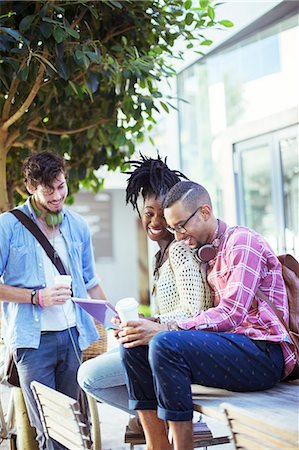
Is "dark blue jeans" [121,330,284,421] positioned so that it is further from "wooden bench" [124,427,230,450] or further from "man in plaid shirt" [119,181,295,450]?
"wooden bench" [124,427,230,450]

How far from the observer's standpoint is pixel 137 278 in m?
16.1

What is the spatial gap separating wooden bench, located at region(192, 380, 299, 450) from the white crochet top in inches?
13.5

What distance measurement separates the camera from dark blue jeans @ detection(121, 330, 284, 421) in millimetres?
2551

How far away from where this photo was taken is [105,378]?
10.5ft

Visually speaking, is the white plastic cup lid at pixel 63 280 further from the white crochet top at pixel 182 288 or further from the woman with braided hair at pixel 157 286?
the white crochet top at pixel 182 288

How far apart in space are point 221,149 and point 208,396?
16.7ft

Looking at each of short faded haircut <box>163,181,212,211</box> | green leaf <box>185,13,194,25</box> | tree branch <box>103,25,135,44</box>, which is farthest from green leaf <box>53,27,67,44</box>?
short faded haircut <box>163,181,212,211</box>

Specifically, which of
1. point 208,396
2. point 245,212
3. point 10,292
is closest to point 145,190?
point 10,292

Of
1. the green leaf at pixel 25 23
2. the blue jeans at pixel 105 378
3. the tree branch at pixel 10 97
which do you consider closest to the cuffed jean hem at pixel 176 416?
the blue jeans at pixel 105 378

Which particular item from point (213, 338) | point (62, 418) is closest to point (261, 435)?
point (213, 338)

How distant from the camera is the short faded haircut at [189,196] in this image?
2889 mm

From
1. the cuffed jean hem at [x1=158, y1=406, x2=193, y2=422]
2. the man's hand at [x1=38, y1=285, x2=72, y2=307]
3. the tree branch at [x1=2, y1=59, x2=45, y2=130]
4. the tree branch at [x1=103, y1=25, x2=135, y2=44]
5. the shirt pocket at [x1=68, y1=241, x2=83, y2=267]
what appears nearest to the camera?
the cuffed jean hem at [x1=158, y1=406, x2=193, y2=422]

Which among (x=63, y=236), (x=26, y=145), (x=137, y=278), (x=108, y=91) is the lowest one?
(x=137, y=278)

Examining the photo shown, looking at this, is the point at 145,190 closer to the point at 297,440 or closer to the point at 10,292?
the point at 10,292
